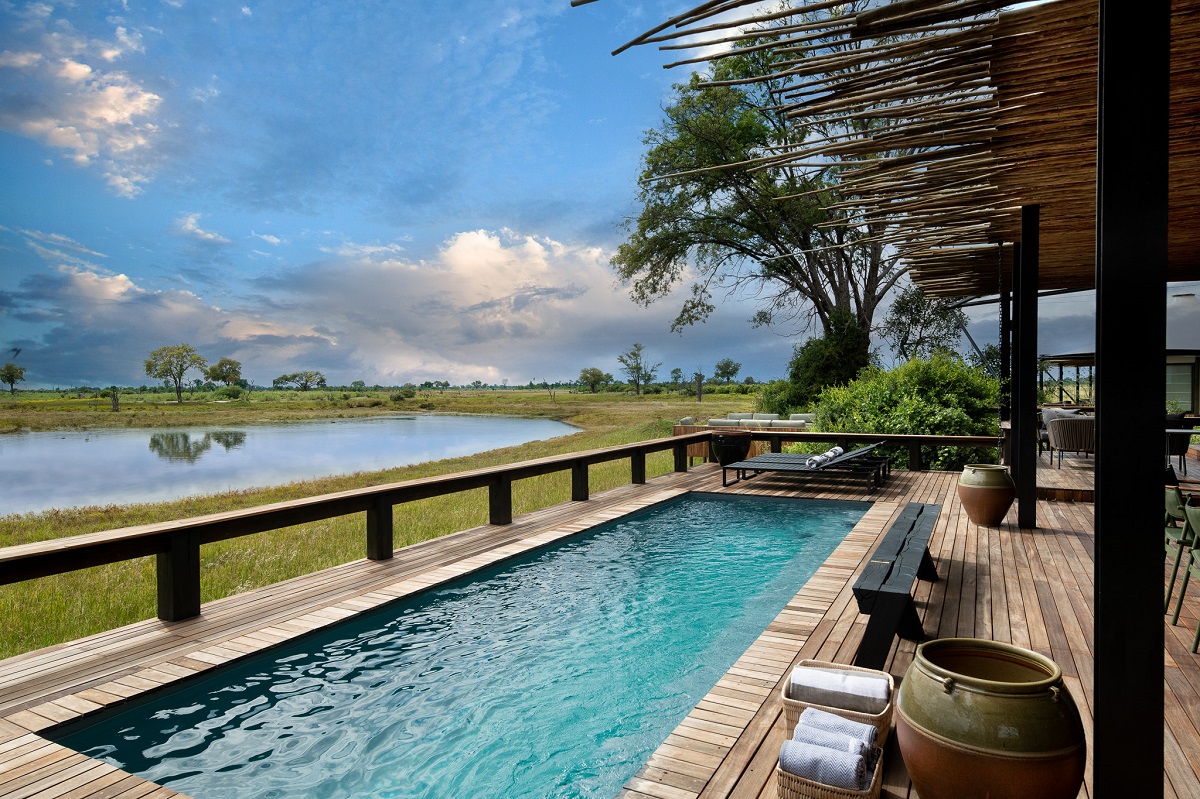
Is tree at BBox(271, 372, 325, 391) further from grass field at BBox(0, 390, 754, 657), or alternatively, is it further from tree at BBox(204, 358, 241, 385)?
grass field at BBox(0, 390, 754, 657)

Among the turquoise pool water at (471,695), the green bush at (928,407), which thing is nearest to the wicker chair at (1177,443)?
the green bush at (928,407)

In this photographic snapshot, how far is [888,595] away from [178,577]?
3.98 metres

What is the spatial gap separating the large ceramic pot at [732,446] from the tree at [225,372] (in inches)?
2329

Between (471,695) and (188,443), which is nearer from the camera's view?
(471,695)

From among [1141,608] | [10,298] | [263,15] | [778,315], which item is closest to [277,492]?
[778,315]

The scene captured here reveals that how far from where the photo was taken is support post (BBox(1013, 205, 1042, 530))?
18.7 feet

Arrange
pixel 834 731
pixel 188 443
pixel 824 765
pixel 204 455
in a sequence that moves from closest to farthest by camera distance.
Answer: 1. pixel 824 765
2. pixel 834 731
3. pixel 204 455
4. pixel 188 443

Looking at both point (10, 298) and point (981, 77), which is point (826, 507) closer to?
point (981, 77)

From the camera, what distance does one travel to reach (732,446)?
1048cm

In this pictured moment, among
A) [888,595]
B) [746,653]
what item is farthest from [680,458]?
[888,595]

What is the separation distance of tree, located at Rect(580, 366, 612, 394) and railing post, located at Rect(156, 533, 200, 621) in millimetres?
69097

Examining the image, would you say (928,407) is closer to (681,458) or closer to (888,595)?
(681,458)

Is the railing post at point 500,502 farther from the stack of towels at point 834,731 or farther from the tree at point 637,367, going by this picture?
the tree at point 637,367

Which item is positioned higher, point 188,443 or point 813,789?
point 813,789
